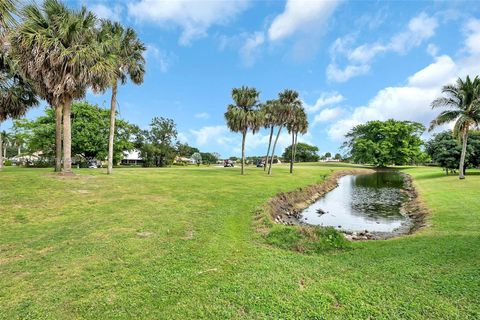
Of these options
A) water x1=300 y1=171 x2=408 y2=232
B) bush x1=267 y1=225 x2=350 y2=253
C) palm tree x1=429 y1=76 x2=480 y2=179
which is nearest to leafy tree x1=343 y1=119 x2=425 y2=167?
palm tree x1=429 y1=76 x2=480 y2=179

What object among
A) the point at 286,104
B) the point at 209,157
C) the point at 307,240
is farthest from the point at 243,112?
the point at 209,157

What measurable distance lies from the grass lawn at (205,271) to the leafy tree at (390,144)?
210ft

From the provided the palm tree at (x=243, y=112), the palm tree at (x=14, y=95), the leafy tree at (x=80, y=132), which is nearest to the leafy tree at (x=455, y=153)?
the palm tree at (x=243, y=112)

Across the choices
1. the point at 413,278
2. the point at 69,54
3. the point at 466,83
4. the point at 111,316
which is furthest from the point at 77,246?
the point at 466,83

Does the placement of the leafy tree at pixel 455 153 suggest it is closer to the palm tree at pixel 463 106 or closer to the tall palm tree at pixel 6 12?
the palm tree at pixel 463 106

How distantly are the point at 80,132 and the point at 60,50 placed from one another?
30.0 meters

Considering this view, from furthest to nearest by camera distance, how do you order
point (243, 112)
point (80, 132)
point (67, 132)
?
point (80, 132) → point (243, 112) → point (67, 132)

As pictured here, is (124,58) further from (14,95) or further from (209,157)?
(209,157)

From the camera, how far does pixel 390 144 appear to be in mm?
69125

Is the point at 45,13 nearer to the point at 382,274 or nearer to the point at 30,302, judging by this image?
the point at 30,302

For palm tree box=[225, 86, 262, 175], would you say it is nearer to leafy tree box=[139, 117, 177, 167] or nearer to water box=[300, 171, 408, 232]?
water box=[300, 171, 408, 232]

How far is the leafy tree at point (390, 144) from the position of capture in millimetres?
68625

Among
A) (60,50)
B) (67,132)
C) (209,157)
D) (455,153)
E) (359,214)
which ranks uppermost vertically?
(60,50)

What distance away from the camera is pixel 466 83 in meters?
26.7
